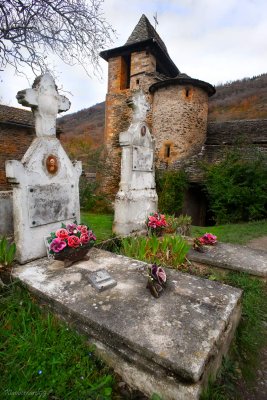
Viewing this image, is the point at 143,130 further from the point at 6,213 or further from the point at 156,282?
the point at 156,282

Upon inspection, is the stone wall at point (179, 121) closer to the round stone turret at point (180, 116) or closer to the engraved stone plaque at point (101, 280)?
the round stone turret at point (180, 116)

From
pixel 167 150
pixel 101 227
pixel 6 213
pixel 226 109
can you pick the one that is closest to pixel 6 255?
pixel 6 213

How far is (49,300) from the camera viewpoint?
2.24 metres

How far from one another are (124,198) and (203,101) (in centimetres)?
1260

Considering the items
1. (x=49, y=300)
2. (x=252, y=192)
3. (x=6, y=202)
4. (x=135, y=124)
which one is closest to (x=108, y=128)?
(x=252, y=192)

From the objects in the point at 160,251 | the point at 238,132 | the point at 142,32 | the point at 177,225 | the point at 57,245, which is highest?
the point at 142,32

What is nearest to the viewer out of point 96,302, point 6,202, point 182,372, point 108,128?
point 182,372

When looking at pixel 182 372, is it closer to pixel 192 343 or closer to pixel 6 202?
pixel 192 343

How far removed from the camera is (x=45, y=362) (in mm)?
1732

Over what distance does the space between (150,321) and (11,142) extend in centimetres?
1444

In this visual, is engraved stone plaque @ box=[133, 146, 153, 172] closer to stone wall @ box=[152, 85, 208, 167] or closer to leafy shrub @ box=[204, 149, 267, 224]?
leafy shrub @ box=[204, 149, 267, 224]

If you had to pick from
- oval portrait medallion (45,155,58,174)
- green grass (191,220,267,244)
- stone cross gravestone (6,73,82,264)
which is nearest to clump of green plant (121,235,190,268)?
stone cross gravestone (6,73,82,264)

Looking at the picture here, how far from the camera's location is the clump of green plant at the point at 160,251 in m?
3.61

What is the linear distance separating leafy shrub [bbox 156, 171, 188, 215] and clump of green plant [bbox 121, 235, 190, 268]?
9.27m
